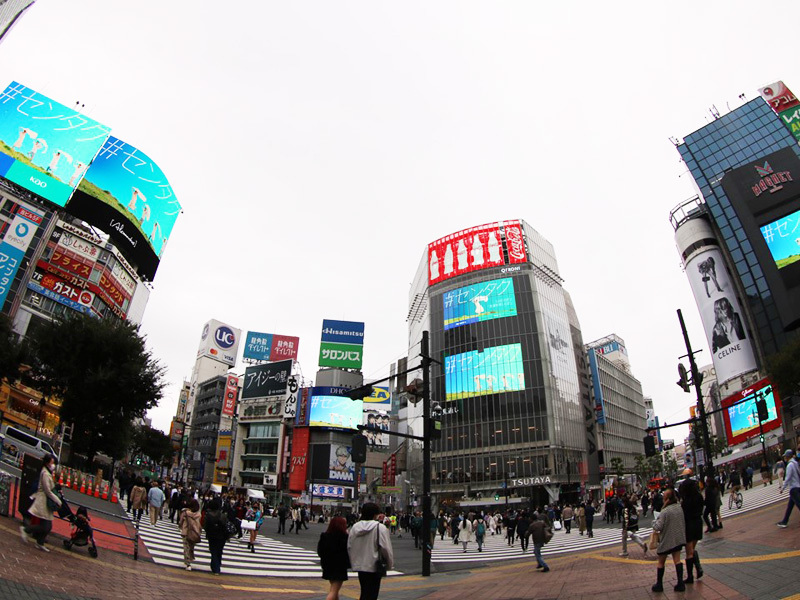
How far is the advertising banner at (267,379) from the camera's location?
3142 inches

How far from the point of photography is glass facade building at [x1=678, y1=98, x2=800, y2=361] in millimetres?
55938

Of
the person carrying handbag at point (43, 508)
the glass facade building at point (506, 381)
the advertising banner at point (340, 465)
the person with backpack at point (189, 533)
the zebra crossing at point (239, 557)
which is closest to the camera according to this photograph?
the person carrying handbag at point (43, 508)

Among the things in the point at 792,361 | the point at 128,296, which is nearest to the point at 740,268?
the point at 792,361

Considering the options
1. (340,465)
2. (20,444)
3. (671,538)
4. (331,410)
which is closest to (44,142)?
(20,444)

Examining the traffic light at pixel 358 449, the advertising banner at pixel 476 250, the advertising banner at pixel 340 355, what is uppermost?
the advertising banner at pixel 476 250

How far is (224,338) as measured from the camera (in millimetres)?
104812

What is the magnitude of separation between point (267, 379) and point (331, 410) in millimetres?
14336

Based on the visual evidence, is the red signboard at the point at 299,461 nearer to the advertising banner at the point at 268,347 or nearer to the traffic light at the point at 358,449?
the advertising banner at the point at 268,347

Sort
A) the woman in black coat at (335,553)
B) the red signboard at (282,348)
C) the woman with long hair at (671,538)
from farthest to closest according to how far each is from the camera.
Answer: the red signboard at (282,348)
the woman with long hair at (671,538)
the woman in black coat at (335,553)

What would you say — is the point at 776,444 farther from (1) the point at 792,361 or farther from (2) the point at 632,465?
(2) the point at 632,465

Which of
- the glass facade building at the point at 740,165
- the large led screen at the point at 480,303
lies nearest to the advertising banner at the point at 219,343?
the large led screen at the point at 480,303

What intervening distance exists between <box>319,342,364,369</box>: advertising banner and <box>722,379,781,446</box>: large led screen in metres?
55.1

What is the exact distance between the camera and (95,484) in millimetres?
23188

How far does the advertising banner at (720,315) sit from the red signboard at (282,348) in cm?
6846
